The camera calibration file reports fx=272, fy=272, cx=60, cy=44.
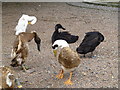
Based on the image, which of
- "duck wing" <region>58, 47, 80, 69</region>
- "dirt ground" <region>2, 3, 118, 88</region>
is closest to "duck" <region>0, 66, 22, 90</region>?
"dirt ground" <region>2, 3, 118, 88</region>

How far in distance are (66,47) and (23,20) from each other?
3456 mm

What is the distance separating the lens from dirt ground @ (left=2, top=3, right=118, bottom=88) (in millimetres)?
4961

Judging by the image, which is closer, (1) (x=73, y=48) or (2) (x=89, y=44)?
(2) (x=89, y=44)

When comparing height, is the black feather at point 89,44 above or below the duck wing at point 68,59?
below

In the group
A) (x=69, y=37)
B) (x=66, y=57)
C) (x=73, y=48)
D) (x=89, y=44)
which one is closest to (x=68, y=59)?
(x=66, y=57)

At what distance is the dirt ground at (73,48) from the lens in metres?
4.96

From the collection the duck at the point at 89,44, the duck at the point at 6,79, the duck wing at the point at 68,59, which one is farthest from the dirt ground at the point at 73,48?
the duck at the point at 6,79

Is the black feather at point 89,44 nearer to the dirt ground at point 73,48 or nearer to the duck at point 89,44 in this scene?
the duck at point 89,44

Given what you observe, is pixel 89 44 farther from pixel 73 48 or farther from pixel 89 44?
pixel 73 48

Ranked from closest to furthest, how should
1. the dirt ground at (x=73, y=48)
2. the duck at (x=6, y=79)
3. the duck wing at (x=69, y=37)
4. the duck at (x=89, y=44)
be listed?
the duck at (x=6, y=79), the dirt ground at (x=73, y=48), the duck at (x=89, y=44), the duck wing at (x=69, y=37)

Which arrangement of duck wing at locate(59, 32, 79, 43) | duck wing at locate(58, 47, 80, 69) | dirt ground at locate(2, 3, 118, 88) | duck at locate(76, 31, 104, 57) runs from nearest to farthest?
1. duck wing at locate(58, 47, 80, 69)
2. dirt ground at locate(2, 3, 118, 88)
3. duck at locate(76, 31, 104, 57)
4. duck wing at locate(59, 32, 79, 43)

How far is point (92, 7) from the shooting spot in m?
14.1

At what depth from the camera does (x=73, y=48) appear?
23.1ft

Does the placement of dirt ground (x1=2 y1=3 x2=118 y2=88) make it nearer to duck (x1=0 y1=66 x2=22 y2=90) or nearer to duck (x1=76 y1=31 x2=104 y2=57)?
duck (x1=76 y1=31 x2=104 y2=57)
